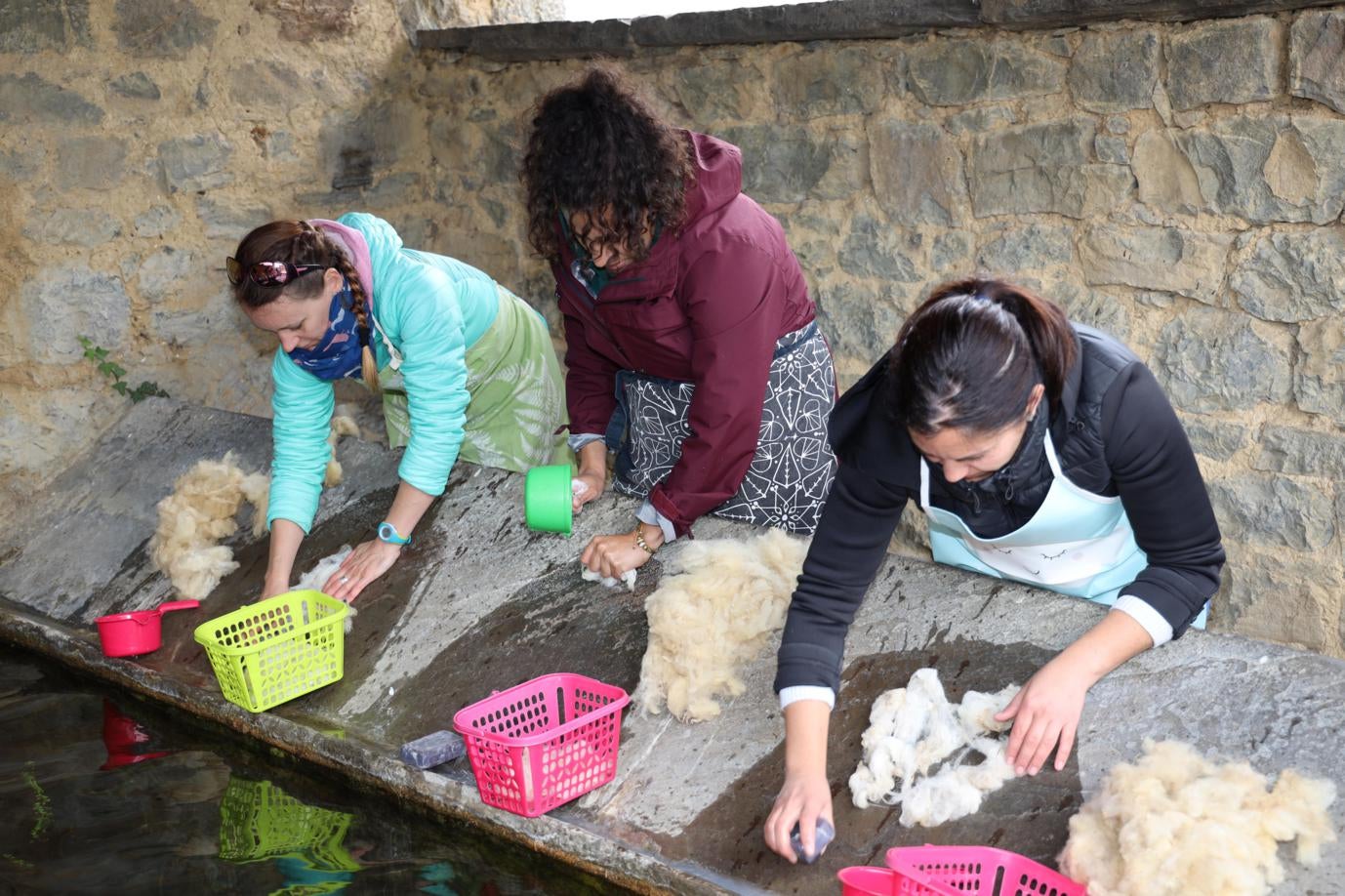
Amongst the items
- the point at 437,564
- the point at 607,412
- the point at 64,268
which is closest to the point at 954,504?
the point at 607,412

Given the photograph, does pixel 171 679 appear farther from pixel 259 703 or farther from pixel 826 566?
pixel 826 566

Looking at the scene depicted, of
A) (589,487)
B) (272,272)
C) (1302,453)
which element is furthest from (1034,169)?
(272,272)

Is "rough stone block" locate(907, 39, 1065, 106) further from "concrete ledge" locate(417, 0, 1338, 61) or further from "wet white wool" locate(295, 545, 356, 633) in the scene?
"wet white wool" locate(295, 545, 356, 633)

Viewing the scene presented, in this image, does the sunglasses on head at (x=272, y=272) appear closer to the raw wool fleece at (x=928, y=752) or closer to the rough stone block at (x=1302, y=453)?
the raw wool fleece at (x=928, y=752)

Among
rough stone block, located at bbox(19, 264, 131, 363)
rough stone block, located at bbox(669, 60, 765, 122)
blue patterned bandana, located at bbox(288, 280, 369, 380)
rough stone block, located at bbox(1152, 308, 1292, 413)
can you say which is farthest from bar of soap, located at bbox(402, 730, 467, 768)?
rough stone block, located at bbox(19, 264, 131, 363)

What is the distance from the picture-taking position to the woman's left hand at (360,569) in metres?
3.30

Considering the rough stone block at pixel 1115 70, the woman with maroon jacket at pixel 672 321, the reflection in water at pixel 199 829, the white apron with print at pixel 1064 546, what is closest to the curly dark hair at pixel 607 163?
A: the woman with maroon jacket at pixel 672 321

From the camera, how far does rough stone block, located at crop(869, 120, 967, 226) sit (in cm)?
386

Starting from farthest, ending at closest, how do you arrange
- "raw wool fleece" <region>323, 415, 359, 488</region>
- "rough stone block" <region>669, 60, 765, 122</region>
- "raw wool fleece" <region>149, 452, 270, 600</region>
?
"rough stone block" <region>669, 60, 765, 122</region> < "raw wool fleece" <region>323, 415, 359, 488</region> < "raw wool fleece" <region>149, 452, 270, 600</region>

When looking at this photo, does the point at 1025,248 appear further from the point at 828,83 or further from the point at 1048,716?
the point at 1048,716

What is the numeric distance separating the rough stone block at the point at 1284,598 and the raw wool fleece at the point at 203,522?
294 centimetres

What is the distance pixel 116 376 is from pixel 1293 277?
13.5 feet

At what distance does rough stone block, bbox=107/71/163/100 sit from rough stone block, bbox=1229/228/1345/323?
12.7 feet

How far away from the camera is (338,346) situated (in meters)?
3.13
